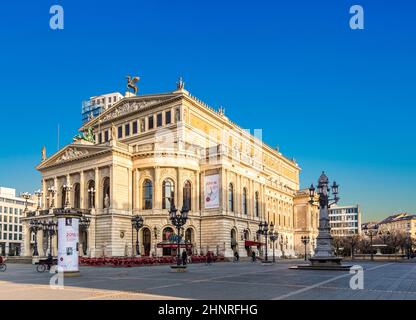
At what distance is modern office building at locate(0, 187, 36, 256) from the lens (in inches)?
5212

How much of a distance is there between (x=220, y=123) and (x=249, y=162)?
37.7 ft

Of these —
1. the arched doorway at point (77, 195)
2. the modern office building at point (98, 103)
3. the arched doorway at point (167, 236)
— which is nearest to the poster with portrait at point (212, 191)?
the arched doorway at point (167, 236)

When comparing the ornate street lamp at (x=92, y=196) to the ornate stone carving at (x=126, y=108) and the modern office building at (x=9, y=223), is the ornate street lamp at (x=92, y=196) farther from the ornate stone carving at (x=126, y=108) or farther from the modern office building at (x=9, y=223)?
the modern office building at (x=9, y=223)

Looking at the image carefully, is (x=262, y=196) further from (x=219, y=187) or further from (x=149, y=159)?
(x=149, y=159)

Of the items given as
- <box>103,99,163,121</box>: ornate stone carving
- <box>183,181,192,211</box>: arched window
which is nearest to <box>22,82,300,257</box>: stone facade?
<box>183,181,192,211</box>: arched window

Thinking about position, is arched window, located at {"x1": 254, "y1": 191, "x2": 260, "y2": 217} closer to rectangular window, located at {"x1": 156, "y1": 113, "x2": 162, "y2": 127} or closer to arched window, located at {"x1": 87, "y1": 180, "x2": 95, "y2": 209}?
rectangular window, located at {"x1": 156, "y1": 113, "x2": 162, "y2": 127}

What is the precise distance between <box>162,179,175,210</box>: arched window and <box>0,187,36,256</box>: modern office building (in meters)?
79.3

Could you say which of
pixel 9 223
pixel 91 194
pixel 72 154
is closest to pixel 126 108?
pixel 72 154

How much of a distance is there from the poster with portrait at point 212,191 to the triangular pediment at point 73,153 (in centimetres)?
1542

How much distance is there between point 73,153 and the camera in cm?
7144

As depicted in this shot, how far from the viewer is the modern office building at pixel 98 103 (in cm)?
15804

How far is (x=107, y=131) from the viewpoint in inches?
3314
